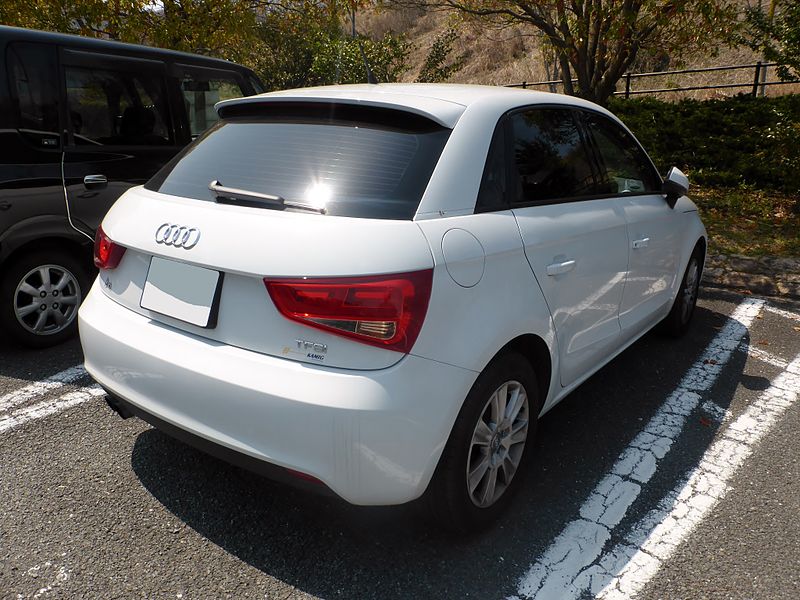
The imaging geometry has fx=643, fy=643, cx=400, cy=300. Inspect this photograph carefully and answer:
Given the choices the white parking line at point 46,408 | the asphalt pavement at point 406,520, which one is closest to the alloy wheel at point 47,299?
the asphalt pavement at point 406,520

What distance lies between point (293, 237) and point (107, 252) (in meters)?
0.98

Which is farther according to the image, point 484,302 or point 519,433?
point 519,433

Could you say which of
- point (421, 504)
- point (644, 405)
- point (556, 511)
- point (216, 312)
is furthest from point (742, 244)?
point (216, 312)

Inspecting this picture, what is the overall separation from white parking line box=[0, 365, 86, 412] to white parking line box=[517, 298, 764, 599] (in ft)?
9.38

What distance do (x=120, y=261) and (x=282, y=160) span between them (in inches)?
29.8

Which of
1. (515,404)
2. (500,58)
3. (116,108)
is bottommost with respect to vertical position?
(515,404)

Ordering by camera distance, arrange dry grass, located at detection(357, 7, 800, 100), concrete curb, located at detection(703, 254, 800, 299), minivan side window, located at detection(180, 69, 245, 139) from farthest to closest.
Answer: dry grass, located at detection(357, 7, 800, 100)
concrete curb, located at detection(703, 254, 800, 299)
minivan side window, located at detection(180, 69, 245, 139)

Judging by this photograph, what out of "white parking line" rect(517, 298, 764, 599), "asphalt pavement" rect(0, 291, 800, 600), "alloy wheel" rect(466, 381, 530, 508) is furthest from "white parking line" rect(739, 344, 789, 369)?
"alloy wheel" rect(466, 381, 530, 508)

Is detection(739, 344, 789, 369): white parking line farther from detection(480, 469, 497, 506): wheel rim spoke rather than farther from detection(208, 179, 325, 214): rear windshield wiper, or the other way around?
detection(208, 179, 325, 214): rear windshield wiper

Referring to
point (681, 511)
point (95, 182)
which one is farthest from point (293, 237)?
point (95, 182)

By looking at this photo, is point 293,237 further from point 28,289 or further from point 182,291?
point 28,289

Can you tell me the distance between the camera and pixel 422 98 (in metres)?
2.53

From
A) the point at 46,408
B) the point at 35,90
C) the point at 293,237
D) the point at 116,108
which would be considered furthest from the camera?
the point at 116,108

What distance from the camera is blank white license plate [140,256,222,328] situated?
216 cm
